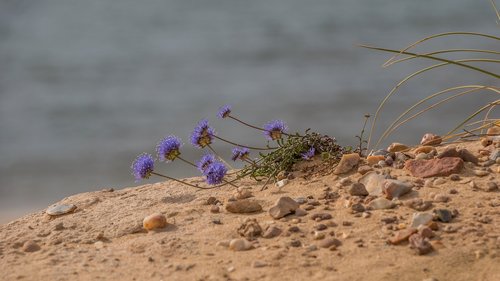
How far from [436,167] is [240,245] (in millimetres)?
1415

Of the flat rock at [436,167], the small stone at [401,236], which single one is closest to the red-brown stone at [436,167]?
the flat rock at [436,167]

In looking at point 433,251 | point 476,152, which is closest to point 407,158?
point 476,152

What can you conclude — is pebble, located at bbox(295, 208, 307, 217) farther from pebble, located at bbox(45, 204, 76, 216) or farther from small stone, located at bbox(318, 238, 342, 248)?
pebble, located at bbox(45, 204, 76, 216)

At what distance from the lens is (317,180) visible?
4492 millimetres

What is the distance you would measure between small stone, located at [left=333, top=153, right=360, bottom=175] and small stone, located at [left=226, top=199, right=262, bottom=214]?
678 millimetres

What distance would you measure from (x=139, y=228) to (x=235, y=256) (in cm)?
96

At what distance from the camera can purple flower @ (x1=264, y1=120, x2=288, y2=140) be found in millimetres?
4957

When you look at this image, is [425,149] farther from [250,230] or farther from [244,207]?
[250,230]

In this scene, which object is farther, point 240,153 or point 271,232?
point 240,153

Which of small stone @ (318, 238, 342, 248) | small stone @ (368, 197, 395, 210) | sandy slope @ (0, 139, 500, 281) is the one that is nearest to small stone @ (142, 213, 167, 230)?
sandy slope @ (0, 139, 500, 281)

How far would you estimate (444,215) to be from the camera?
137 inches

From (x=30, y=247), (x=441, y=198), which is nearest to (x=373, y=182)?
(x=441, y=198)

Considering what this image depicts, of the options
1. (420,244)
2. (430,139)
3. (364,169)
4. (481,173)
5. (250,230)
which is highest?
(430,139)

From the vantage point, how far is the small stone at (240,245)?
11.3ft
